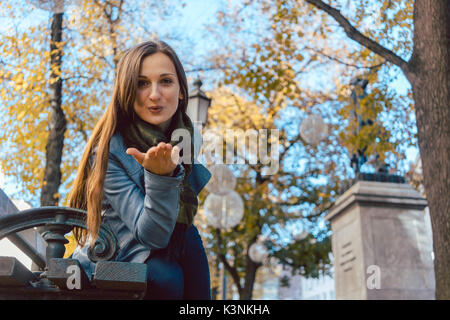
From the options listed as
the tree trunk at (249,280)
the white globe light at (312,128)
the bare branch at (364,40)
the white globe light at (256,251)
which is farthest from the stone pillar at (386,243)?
A: the tree trunk at (249,280)

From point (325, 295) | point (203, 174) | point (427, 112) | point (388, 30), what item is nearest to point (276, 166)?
point (388, 30)

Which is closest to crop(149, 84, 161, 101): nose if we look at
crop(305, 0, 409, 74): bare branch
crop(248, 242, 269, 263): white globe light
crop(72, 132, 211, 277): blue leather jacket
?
crop(72, 132, 211, 277): blue leather jacket

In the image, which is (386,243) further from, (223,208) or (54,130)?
(54,130)

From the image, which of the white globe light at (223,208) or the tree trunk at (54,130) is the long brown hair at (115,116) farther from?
the white globe light at (223,208)

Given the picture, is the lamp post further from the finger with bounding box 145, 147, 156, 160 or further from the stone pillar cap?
the finger with bounding box 145, 147, 156, 160

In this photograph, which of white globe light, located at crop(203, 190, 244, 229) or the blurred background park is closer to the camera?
the blurred background park

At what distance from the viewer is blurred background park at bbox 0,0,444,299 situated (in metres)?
7.16

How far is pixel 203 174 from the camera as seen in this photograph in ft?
5.43

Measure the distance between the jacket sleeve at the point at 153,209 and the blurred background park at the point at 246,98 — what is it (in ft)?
3.31

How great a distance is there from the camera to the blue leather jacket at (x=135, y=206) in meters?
1.27

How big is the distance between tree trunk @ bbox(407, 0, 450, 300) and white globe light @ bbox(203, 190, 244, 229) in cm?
820

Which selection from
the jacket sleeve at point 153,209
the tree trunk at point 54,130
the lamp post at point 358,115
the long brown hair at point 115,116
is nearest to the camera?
the jacket sleeve at point 153,209

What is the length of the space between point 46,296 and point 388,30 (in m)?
8.89

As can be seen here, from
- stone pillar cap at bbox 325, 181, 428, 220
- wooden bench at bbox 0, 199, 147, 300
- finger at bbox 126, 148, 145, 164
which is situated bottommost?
wooden bench at bbox 0, 199, 147, 300
